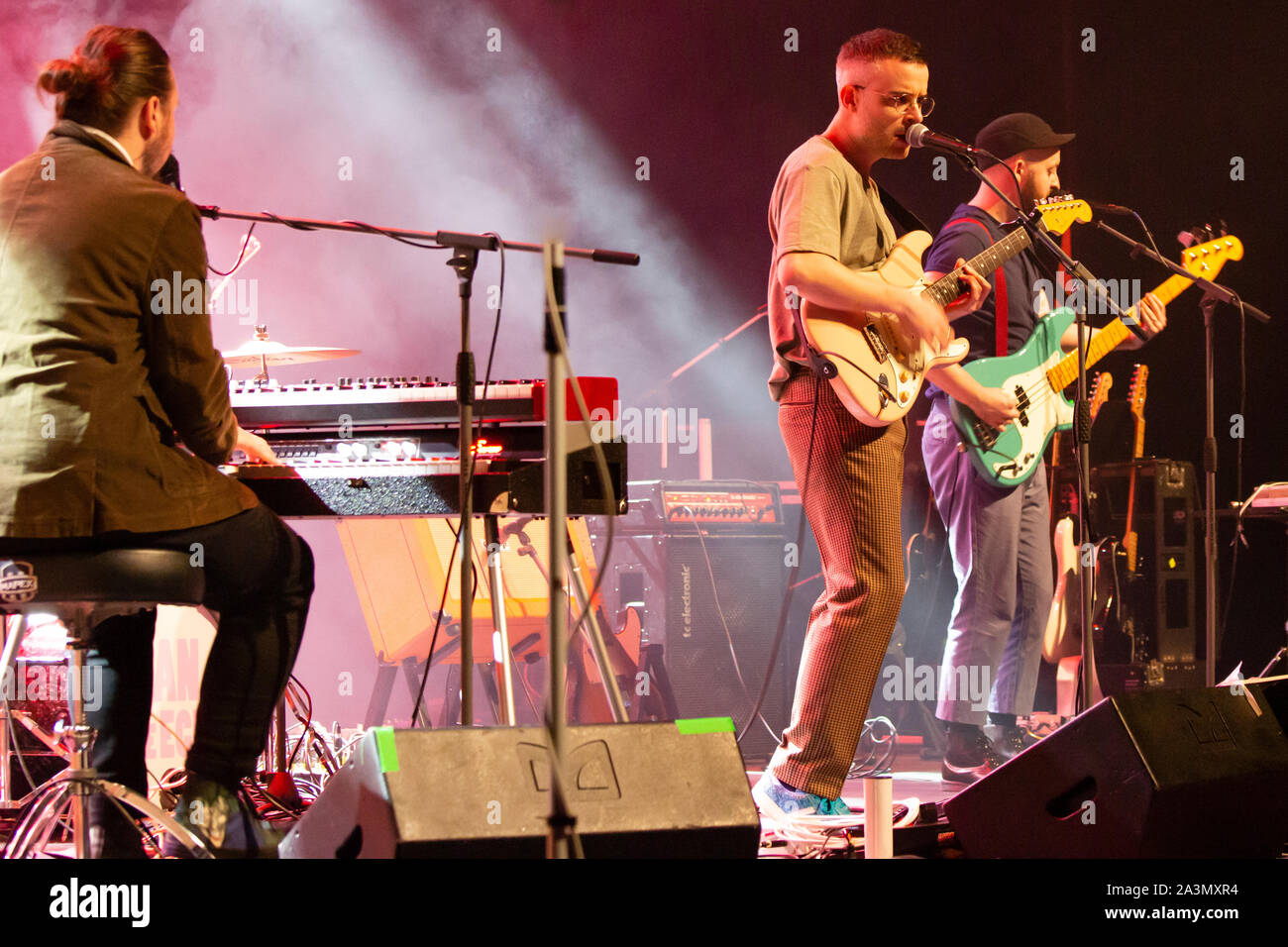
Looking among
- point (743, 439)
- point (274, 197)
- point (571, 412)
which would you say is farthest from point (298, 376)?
point (571, 412)

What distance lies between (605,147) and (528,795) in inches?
209

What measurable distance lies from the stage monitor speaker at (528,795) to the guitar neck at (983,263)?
1679 millimetres

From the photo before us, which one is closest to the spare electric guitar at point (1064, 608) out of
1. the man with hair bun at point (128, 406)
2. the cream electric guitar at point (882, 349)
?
the cream electric guitar at point (882, 349)

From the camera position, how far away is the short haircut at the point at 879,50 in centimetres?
330

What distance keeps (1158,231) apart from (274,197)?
4722mm

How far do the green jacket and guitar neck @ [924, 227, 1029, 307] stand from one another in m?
1.97

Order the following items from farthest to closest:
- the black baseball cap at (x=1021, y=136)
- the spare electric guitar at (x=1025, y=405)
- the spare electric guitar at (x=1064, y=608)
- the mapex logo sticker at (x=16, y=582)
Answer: the spare electric guitar at (x=1064, y=608) < the black baseball cap at (x=1021, y=136) < the spare electric guitar at (x=1025, y=405) < the mapex logo sticker at (x=16, y=582)

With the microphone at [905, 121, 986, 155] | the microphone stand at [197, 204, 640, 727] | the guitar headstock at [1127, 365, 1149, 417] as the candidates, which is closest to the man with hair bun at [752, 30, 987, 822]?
the microphone at [905, 121, 986, 155]

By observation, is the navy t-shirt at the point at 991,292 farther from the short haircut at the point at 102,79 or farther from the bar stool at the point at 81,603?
the bar stool at the point at 81,603

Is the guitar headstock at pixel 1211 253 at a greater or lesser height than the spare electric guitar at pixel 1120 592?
greater

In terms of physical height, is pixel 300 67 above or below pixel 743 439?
above

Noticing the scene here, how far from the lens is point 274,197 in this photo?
689 centimetres

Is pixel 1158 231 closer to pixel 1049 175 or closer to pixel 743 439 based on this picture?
pixel 1049 175

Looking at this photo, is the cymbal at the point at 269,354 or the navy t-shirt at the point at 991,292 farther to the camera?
the cymbal at the point at 269,354
